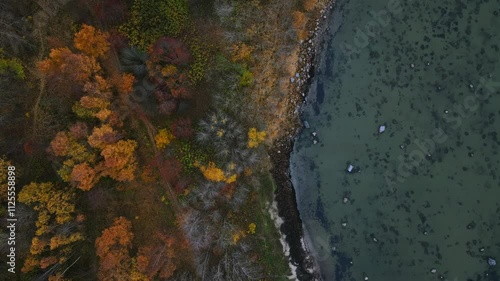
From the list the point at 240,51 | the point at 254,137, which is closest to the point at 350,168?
the point at 254,137

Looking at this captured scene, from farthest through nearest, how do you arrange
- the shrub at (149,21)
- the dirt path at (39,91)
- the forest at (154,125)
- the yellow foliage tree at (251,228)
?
the yellow foliage tree at (251,228)
the dirt path at (39,91)
the shrub at (149,21)
the forest at (154,125)

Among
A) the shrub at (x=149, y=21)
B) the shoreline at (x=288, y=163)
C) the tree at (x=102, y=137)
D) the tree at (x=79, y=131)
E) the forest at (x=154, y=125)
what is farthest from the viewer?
the shoreline at (x=288, y=163)

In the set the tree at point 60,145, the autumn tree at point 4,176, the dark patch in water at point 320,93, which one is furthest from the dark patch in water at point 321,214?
the autumn tree at point 4,176

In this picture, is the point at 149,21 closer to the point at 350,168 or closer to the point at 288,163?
the point at 288,163

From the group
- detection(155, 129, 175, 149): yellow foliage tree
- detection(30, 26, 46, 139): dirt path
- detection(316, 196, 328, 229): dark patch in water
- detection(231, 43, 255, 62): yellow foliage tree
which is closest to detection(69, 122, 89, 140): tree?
detection(30, 26, 46, 139): dirt path

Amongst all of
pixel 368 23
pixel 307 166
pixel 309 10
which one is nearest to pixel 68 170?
pixel 307 166

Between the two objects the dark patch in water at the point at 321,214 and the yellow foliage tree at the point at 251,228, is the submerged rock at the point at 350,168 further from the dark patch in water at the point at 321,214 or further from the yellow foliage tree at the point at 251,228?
the yellow foliage tree at the point at 251,228
